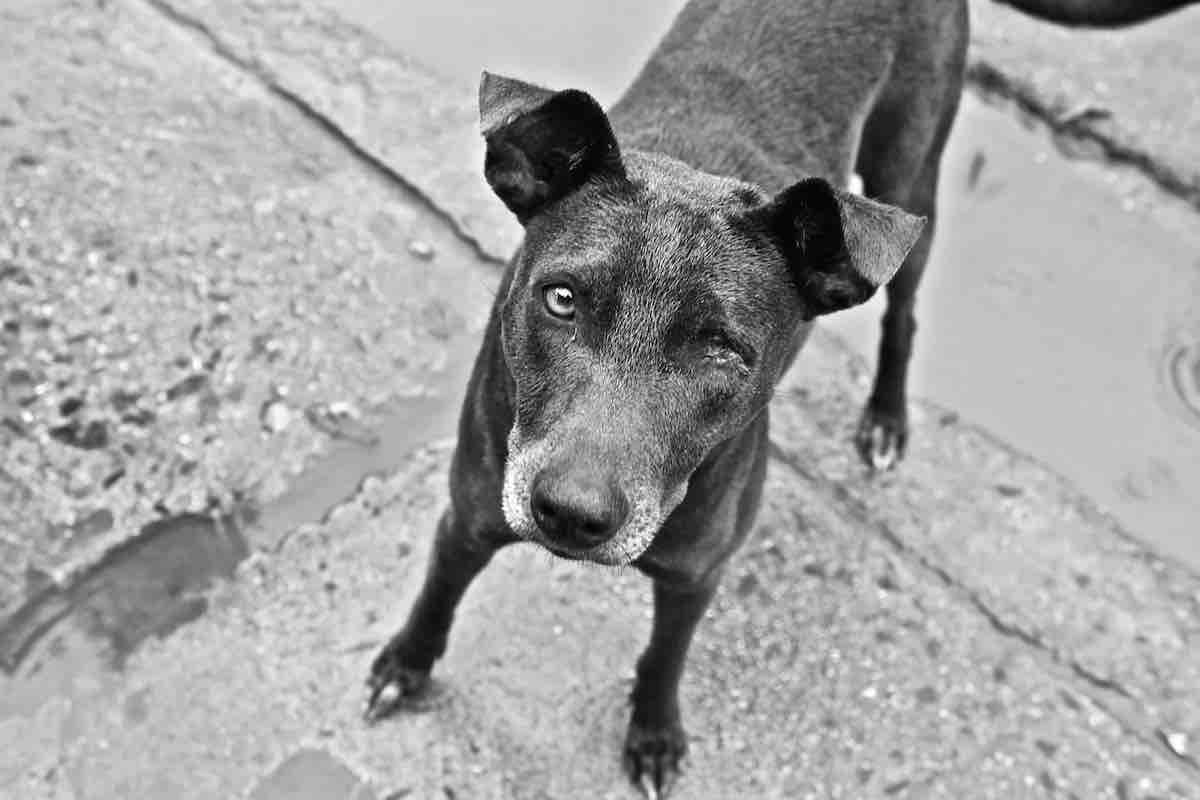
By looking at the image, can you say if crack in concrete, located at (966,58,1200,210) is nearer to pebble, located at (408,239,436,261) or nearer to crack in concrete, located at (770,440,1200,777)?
crack in concrete, located at (770,440,1200,777)

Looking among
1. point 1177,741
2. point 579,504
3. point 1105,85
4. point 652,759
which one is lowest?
point 1177,741

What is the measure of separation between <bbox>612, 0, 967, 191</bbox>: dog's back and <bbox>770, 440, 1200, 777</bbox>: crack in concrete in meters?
1.05

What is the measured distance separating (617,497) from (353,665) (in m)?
1.49

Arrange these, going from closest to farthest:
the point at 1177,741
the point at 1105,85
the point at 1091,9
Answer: the point at 1177,741
the point at 1091,9
the point at 1105,85

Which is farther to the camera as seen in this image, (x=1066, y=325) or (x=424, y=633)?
(x=1066, y=325)

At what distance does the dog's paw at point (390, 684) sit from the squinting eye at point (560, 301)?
1.32m

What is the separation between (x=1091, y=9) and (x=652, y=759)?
2.83 m

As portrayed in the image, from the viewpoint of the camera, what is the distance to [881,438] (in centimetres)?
444

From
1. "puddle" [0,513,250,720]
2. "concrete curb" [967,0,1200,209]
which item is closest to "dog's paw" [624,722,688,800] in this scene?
"puddle" [0,513,250,720]

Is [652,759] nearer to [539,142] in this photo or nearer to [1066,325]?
[539,142]

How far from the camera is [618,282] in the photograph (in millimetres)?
2623

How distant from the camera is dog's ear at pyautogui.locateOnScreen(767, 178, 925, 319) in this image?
8.59 feet

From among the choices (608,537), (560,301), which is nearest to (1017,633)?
(608,537)

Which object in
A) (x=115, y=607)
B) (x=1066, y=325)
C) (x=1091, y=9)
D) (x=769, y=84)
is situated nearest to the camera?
(x=769, y=84)
